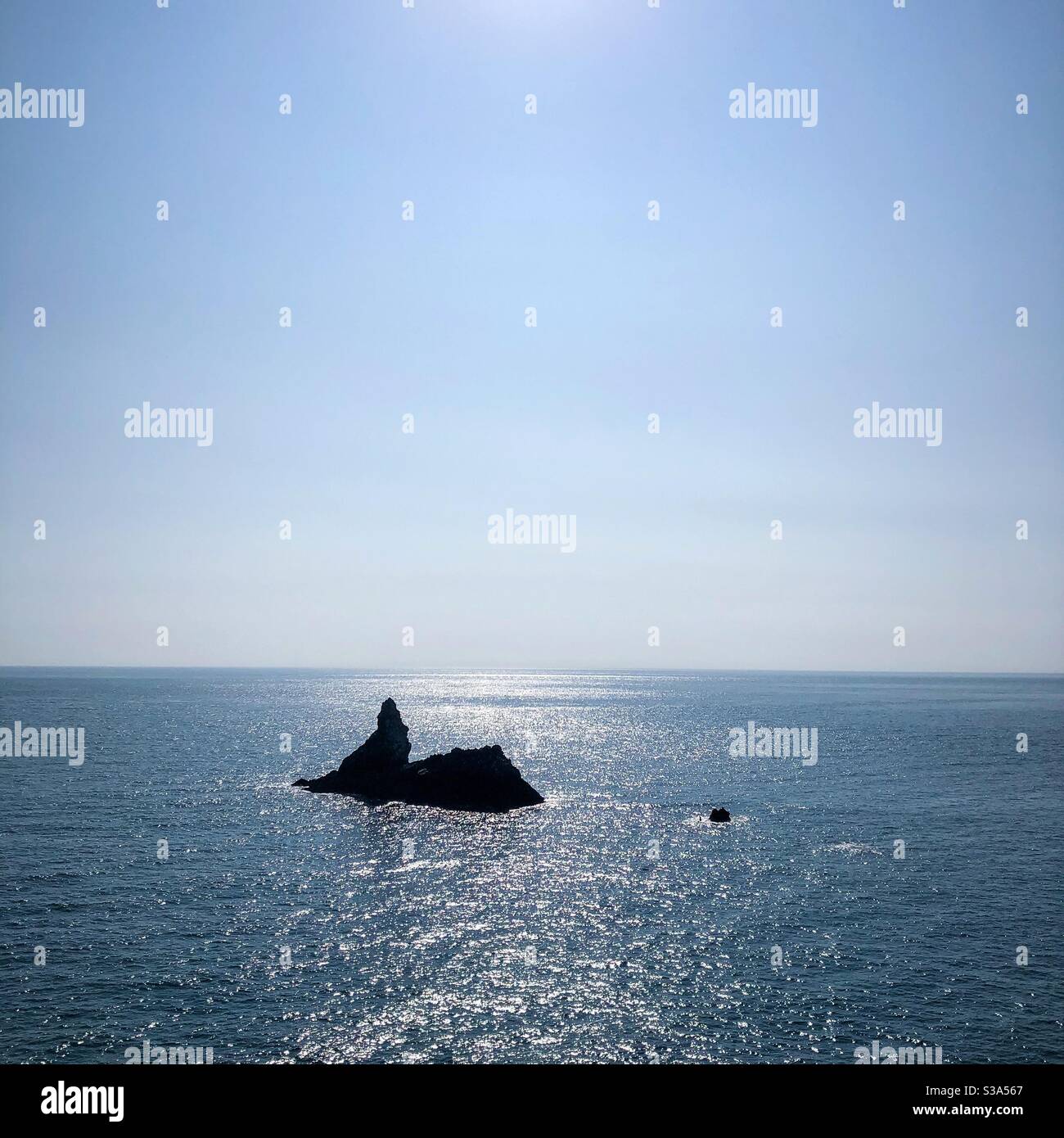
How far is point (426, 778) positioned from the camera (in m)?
80.6

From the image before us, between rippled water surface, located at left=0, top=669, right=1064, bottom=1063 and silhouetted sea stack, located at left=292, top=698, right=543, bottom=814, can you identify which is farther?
silhouetted sea stack, located at left=292, top=698, right=543, bottom=814

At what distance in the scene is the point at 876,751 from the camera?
386ft

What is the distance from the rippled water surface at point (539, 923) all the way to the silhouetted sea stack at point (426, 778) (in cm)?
351

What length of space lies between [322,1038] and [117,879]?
27.6 m

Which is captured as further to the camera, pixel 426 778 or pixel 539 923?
pixel 426 778

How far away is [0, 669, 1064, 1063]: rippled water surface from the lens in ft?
102

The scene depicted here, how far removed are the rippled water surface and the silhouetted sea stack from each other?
3507 millimetres

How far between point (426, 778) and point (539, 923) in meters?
38.9

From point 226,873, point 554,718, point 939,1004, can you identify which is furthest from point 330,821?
point 554,718

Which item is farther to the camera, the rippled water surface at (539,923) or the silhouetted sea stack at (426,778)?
the silhouetted sea stack at (426,778)

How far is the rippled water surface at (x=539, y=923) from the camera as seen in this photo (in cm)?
3103

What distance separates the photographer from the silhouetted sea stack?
77.1m

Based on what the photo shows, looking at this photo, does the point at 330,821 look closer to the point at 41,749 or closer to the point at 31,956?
the point at 31,956

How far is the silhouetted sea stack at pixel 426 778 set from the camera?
3036 inches
